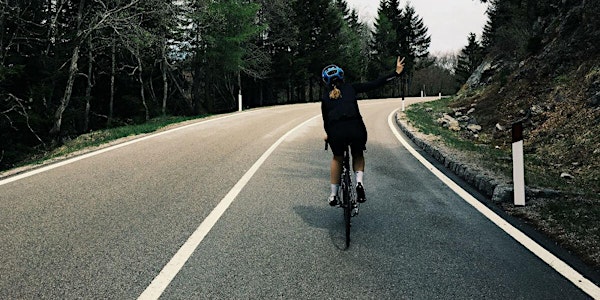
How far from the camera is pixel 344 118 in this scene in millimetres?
4480

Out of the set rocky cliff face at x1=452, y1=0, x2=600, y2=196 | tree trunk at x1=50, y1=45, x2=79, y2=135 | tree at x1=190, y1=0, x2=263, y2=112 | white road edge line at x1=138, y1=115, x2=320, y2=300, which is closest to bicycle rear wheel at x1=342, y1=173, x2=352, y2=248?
white road edge line at x1=138, y1=115, x2=320, y2=300

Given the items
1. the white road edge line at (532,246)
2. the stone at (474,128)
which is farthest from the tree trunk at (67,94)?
the white road edge line at (532,246)

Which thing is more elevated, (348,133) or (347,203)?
(348,133)

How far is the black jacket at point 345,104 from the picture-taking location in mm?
4480

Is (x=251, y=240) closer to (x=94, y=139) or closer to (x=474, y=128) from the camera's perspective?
(x=94, y=139)

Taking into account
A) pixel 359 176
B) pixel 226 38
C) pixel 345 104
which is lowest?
pixel 359 176

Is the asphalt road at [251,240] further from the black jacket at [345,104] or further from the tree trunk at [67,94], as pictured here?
the tree trunk at [67,94]

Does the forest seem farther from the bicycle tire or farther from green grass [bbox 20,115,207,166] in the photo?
the bicycle tire

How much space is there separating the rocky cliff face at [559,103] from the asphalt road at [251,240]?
307 centimetres

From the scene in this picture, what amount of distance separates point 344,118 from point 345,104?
152mm

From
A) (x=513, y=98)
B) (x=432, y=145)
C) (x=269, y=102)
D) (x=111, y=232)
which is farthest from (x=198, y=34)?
(x=111, y=232)

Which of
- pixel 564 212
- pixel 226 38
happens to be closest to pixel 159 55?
pixel 226 38

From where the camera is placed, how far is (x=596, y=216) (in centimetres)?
473

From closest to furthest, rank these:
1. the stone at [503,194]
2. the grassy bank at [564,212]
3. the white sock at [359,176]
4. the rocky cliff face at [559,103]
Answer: the grassy bank at [564,212] → the white sock at [359,176] → the stone at [503,194] → the rocky cliff face at [559,103]
